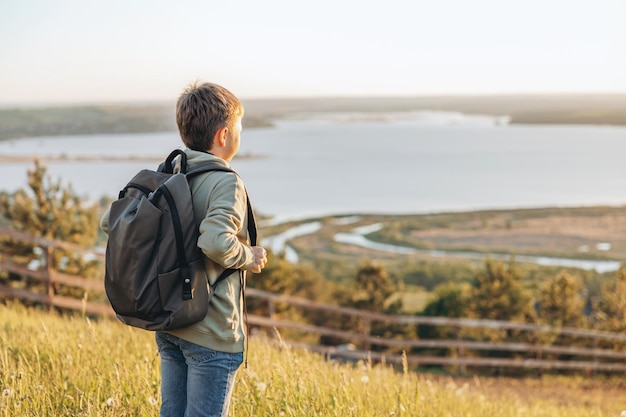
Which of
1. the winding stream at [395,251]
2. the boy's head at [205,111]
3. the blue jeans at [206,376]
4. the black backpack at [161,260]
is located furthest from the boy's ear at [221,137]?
the winding stream at [395,251]

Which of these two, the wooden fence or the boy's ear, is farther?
the wooden fence

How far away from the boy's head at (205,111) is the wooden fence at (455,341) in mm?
5385

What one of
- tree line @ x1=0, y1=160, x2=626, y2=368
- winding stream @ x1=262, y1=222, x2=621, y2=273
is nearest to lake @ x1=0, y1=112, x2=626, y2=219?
winding stream @ x1=262, y1=222, x2=621, y2=273

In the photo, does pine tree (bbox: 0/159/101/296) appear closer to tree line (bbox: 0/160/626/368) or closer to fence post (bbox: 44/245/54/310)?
tree line (bbox: 0/160/626/368)

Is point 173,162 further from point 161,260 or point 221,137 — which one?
point 161,260

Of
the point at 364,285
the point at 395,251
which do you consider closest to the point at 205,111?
the point at 364,285

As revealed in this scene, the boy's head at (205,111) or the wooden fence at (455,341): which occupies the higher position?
the boy's head at (205,111)

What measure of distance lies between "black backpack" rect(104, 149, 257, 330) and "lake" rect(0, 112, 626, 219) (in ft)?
188

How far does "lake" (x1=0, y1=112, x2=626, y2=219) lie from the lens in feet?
296

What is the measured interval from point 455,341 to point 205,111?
970 cm

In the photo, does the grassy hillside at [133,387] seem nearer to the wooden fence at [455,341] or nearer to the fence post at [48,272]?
the fence post at [48,272]

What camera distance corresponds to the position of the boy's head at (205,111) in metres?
1.94

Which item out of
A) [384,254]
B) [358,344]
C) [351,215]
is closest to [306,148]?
[351,215]

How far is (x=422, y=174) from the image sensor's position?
132 meters
